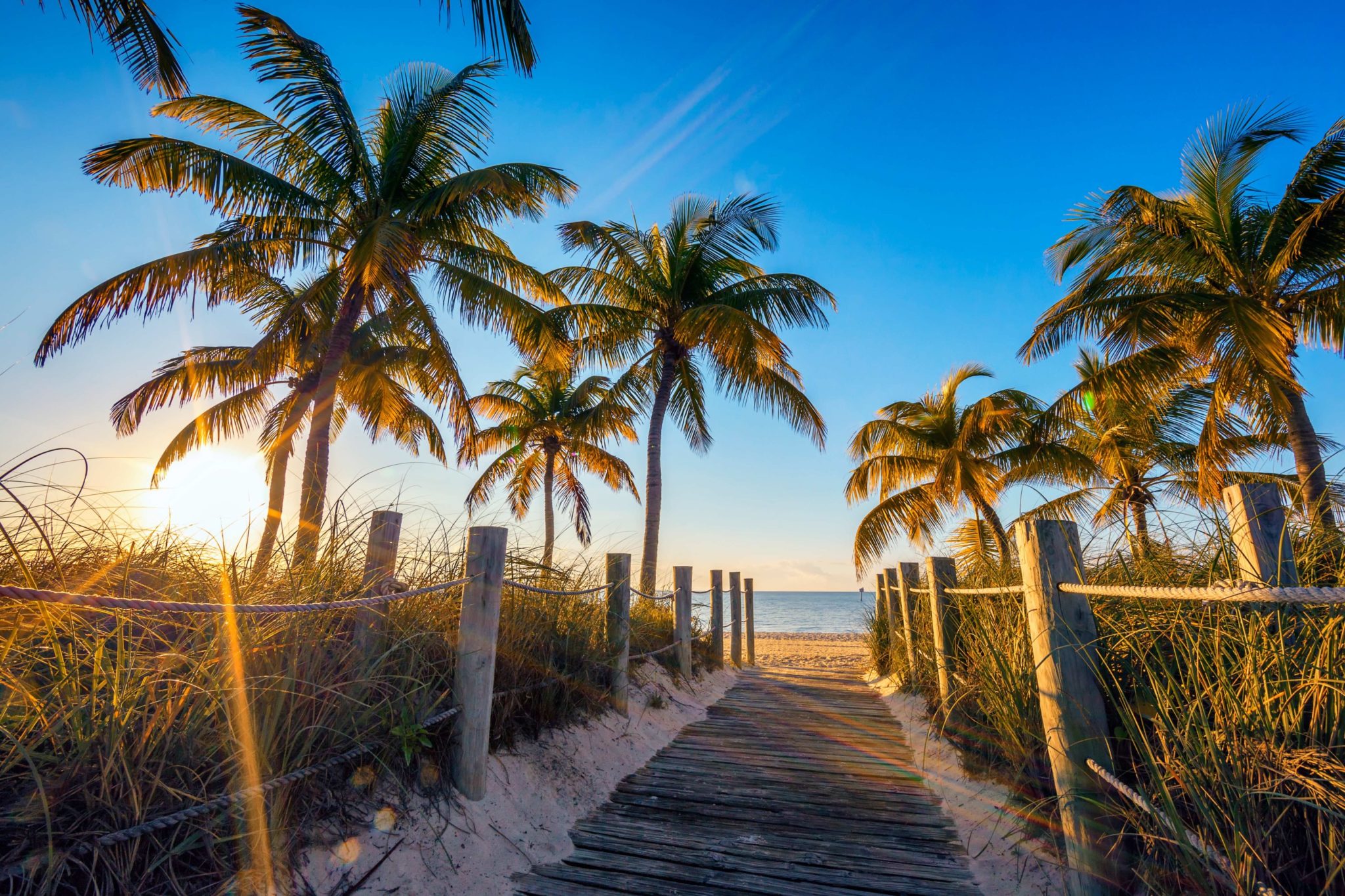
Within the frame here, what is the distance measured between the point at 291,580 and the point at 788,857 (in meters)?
2.73

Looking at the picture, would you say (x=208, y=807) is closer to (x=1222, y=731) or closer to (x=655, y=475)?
(x=1222, y=731)

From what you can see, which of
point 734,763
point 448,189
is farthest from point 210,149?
point 734,763

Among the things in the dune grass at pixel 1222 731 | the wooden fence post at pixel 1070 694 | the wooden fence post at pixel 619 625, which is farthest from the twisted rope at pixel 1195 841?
the wooden fence post at pixel 619 625

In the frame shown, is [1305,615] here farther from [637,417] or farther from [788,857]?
[637,417]

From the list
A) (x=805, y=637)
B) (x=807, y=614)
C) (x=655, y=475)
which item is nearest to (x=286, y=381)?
(x=655, y=475)

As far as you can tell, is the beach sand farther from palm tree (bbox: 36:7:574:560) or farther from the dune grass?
palm tree (bbox: 36:7:574:560)

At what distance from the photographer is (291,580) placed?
9.28ft

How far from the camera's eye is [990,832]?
310 cm

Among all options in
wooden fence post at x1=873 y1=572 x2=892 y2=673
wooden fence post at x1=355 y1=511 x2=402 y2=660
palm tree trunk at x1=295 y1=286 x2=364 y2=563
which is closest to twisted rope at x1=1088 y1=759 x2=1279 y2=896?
wooden fence post at x1=355 y1=511 x2=402 y2=660

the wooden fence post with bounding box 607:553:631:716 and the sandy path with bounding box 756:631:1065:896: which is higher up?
the wooden fence post with bounding box 607:553:631:716

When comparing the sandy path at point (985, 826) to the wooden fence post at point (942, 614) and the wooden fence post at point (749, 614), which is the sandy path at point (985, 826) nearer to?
the wooden fence post at point (942, 614)

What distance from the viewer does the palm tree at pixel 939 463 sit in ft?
Answer: 43.8

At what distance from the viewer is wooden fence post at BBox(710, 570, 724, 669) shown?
9.25 m

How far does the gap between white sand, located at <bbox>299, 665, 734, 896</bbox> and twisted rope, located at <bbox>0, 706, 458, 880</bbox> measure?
306mm
